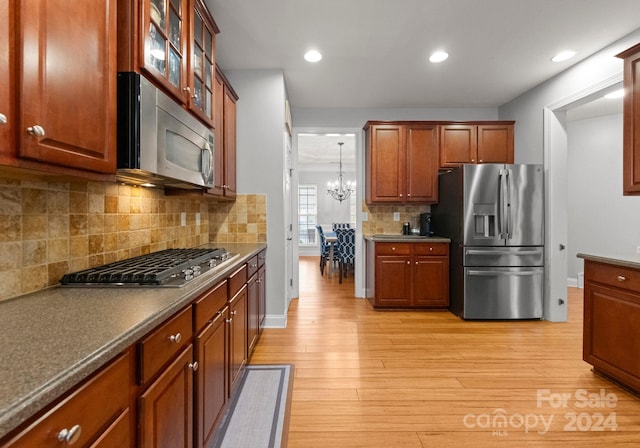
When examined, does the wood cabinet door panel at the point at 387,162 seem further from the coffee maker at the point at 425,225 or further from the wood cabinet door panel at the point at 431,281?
the wood cabinet door panel at the point at 431,281

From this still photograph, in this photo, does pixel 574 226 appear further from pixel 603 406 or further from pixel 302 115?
pixel 302 115

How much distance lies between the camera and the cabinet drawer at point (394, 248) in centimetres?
388

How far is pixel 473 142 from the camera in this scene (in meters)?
4.10

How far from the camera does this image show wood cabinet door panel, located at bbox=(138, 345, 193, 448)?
940 millimetres

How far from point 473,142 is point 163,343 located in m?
4.18

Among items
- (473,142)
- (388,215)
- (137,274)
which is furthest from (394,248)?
(137,274)

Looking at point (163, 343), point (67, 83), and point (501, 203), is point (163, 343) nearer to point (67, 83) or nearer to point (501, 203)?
point (67, 83)

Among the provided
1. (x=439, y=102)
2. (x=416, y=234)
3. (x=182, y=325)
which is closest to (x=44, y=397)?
(x=182, y=325)

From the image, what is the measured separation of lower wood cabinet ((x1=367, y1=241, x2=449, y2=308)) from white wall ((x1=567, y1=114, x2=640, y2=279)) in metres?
2.86

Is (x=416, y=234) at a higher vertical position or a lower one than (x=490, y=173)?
lower

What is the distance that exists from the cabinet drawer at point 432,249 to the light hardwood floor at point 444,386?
794mm

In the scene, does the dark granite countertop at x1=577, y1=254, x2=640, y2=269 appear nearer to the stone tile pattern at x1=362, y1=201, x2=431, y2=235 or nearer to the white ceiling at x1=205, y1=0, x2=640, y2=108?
the white ceiling at x1=205, y1=0, x2=640, y2=108

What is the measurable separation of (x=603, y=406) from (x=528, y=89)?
133 inches

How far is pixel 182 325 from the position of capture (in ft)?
3.96
